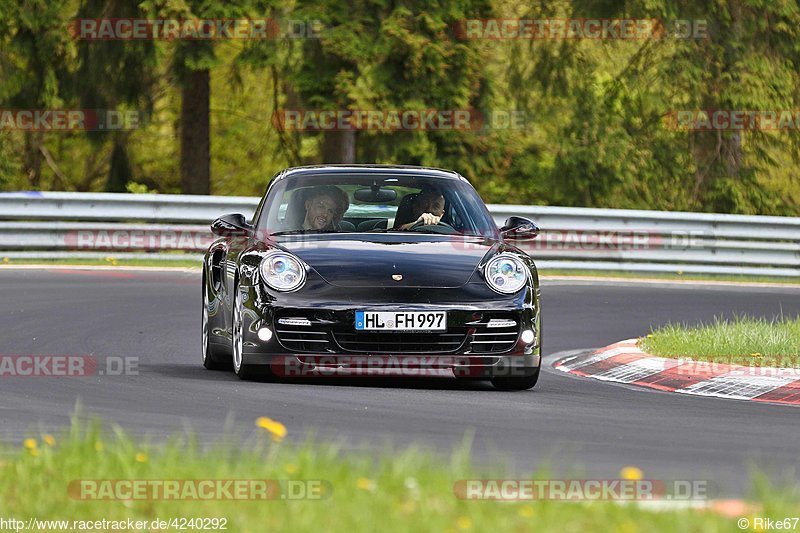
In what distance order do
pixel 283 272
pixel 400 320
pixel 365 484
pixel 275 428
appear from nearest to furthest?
pixel 365 484 → pixel 275 428 → pixel 400 320 → pixel 283 272

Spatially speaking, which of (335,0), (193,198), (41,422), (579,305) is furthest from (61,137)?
(41,422)

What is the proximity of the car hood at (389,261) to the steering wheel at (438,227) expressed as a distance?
0.45m

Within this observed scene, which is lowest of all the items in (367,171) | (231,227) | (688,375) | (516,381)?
(688,375)

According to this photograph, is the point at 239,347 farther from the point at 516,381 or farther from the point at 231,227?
the point at 516,381

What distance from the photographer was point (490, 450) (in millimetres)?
7652

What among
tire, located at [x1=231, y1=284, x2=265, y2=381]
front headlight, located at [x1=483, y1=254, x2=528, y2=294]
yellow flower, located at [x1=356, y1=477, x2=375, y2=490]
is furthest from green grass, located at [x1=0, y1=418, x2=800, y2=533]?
tire, located at [x1=231, y1=284, x2=265, y2=381]

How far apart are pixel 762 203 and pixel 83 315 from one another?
1808 cm

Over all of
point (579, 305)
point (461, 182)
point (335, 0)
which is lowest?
point (579, 305)

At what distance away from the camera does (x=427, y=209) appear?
11.7 metres

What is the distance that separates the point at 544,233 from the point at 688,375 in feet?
34.2

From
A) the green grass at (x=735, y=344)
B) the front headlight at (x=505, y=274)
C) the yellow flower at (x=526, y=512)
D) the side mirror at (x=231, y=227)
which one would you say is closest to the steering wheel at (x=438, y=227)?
the front headlight at (x=505, y=274)

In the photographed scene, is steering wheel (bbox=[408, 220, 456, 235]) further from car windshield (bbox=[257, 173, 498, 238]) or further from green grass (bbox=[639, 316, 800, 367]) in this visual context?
green grass (bbox=[639, 316, 800, 367])

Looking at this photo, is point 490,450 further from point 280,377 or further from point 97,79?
point 97,79

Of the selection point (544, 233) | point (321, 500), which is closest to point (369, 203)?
point (321, 500)
